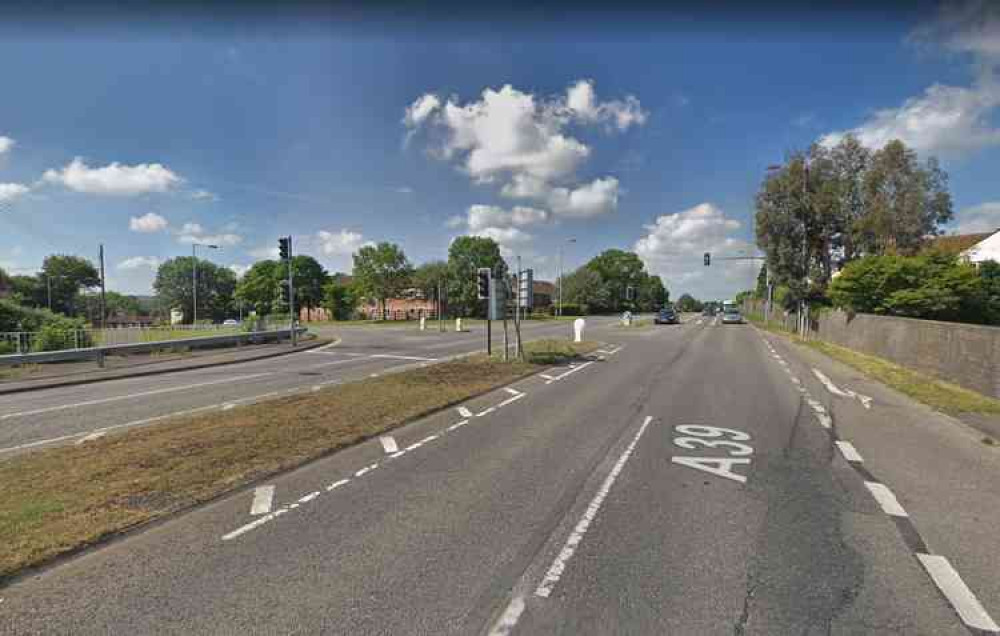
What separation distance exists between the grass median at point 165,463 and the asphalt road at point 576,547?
14.2 inches

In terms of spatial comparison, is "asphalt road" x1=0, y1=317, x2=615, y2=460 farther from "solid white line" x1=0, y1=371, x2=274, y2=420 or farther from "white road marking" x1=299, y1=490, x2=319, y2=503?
"white road marking" x1=299, y1=490, x2=319, y2=503

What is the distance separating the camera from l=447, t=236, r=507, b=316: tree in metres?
64.4

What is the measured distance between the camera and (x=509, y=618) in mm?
2627

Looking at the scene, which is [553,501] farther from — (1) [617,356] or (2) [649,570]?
(1) [617,356]

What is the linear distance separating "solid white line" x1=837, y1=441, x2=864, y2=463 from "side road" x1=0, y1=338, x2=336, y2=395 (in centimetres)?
1689

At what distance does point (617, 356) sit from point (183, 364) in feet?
51.8

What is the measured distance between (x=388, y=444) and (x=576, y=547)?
343cm

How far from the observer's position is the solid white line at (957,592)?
2570 mm

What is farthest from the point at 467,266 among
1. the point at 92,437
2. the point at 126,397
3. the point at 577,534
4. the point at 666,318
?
the point at 577,534

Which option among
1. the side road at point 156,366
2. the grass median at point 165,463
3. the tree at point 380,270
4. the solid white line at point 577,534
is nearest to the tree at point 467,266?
the tree at point 380,270

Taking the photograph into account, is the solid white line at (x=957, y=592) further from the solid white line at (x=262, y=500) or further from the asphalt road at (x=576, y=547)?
the solid white line at (x=262, y=500)

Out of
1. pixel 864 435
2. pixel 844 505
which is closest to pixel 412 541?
pixel 844 505

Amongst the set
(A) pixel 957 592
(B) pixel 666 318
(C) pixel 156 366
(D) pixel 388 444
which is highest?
(B) pixel 666 318

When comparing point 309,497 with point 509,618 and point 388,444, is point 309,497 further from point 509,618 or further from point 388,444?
point 509,618
